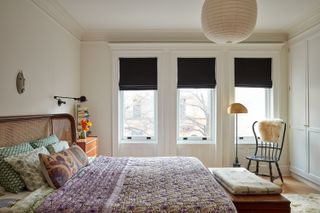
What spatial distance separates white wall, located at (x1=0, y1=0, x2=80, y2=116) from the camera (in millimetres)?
2715

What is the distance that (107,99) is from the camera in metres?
5.13

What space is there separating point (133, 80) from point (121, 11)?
1372 millimetres

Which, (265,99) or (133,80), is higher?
(133,80)

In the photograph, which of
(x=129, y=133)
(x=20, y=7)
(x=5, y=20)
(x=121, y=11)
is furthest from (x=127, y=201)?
(x=129, y=133)

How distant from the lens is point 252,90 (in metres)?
5.26

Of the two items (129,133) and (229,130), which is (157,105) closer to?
(129,133)

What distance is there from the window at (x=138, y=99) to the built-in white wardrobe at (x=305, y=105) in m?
2.42

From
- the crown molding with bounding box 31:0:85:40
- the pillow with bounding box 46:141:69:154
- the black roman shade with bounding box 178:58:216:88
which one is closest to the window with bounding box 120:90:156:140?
the black roman shade with bounding box 178:58:216:88

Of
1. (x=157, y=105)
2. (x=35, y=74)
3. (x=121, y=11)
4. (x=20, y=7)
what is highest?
(x=121, y=11)

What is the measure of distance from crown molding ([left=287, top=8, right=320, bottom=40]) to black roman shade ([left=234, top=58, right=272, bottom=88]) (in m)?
0.62

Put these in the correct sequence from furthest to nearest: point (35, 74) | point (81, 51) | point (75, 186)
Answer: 1. point (81, 51)
2. point (35, 74)
3. point (75, 186)

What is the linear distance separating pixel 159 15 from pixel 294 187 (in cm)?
334

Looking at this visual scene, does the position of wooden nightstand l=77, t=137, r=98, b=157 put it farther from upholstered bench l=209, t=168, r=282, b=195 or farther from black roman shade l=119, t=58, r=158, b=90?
upholstered bench l=209, t=168, r=282, b=195

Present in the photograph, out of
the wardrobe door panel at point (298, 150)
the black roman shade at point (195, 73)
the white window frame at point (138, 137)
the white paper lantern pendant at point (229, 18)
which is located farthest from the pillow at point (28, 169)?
the wardrobe door panel at point (298, 150)
